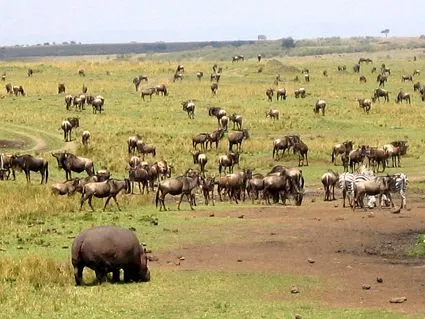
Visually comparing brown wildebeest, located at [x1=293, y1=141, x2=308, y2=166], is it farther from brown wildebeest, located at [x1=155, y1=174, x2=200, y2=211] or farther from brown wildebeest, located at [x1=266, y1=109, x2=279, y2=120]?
brown wildebeest, located at [x1=266, y1=109, x2=279, y2=120]

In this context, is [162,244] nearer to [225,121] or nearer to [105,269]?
[105,269]

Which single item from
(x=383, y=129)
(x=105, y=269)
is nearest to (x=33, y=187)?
(x=105, y=269)

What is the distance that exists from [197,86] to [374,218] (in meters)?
Answer: 50.0

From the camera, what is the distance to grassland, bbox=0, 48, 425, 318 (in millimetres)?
18203

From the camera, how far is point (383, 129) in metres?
55.0

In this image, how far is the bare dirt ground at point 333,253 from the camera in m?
19.4

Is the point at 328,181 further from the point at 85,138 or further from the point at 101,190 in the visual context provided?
the point at 85,138

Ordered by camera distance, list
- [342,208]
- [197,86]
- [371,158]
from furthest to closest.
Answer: [197,86]
[371,158]
[342,208]

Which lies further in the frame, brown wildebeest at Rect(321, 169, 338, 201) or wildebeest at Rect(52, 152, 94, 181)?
wildebeest at Rect(52, 152, 94, 181)

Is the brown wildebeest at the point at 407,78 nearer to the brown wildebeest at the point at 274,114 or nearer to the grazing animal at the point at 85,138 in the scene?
the brown wildebeest at the point at 274,114

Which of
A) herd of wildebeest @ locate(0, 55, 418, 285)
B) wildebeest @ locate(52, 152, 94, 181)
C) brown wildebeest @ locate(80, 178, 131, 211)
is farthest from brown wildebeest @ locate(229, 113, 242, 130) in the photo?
brown wildebeest @ locate(80, 178, 131, 211)

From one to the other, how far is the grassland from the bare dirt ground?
71cm

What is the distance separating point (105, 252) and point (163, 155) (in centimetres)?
2669

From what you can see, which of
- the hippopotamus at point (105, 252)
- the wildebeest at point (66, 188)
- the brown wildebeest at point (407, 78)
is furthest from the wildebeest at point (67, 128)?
the brown wildebeest at point (407, 78)
